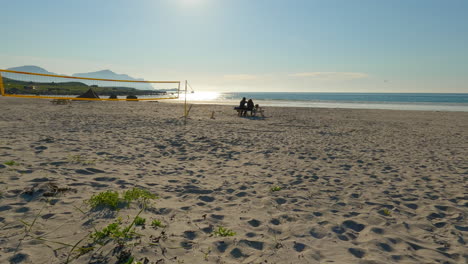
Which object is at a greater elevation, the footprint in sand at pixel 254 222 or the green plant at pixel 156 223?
the green plant at pixel 156 223

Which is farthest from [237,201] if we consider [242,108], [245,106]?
[245,106]

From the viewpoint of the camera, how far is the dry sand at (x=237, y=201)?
109 inches

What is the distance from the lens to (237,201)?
4.17m

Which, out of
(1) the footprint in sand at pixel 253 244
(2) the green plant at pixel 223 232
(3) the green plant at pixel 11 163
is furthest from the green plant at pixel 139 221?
(3) the green plant at pixel 11 163

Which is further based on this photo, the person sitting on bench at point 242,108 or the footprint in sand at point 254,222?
the person sitting on bench at point 242,108

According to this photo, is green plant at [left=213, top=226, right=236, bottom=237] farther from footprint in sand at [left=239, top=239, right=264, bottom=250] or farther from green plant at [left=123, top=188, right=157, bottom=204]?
green plant at [left=123, top=188, right=157, bottom=204]

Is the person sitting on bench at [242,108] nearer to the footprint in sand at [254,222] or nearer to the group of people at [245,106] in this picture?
the group of people at [245,106]

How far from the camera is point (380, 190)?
15.8ft

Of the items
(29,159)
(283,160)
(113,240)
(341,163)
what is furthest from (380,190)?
(29,159)

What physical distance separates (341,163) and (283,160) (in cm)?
149

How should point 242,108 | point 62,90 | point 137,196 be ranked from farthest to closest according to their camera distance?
point 62,90
point 242,108
point 137,196

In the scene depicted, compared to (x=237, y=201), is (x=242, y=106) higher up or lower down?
higher up

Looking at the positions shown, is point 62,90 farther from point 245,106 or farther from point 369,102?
point 369,102

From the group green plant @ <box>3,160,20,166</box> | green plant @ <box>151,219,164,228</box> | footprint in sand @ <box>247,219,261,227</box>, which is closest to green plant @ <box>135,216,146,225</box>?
green plant @ <box>151,219,164,228</box>
